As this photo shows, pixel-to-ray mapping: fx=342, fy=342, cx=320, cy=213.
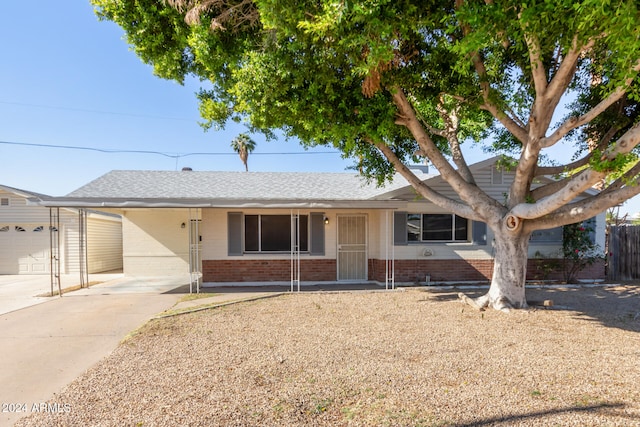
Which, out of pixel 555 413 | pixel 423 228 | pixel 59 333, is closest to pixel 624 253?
pixel 423 228

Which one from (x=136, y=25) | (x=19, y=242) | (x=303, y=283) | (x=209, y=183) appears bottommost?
(x=303, y=283)

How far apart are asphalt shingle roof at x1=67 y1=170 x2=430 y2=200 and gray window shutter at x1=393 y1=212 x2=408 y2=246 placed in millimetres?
1130

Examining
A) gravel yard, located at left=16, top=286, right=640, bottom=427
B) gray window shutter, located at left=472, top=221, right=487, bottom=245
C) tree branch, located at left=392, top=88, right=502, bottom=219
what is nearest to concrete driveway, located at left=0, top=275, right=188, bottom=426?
gravel yard, located at left=16, top=286, right=640, bottom=427

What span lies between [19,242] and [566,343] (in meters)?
18.4

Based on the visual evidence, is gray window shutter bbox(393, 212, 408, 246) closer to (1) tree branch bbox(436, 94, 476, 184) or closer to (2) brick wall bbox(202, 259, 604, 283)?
(2) brick wall bbox(202, 259, 604, 283)

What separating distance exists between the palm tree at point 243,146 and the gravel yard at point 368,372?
23.0 meters

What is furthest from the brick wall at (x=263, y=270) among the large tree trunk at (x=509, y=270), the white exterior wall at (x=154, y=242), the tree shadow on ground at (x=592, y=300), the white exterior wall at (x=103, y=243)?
the white exterior wall at (x=103, y=243)

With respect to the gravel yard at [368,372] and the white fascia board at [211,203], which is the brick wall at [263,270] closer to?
the white fascia board at [211,203]

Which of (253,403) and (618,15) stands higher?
(618,15)

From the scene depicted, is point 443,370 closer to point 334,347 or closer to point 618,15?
point 334,347

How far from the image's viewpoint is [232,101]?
801 cm

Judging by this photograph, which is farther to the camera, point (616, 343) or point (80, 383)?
point (616, 343)

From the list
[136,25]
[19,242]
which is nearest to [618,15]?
[136,25]

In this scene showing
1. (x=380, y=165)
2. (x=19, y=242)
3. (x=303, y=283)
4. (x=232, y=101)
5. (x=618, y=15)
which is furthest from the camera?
(x=19, y=242)
